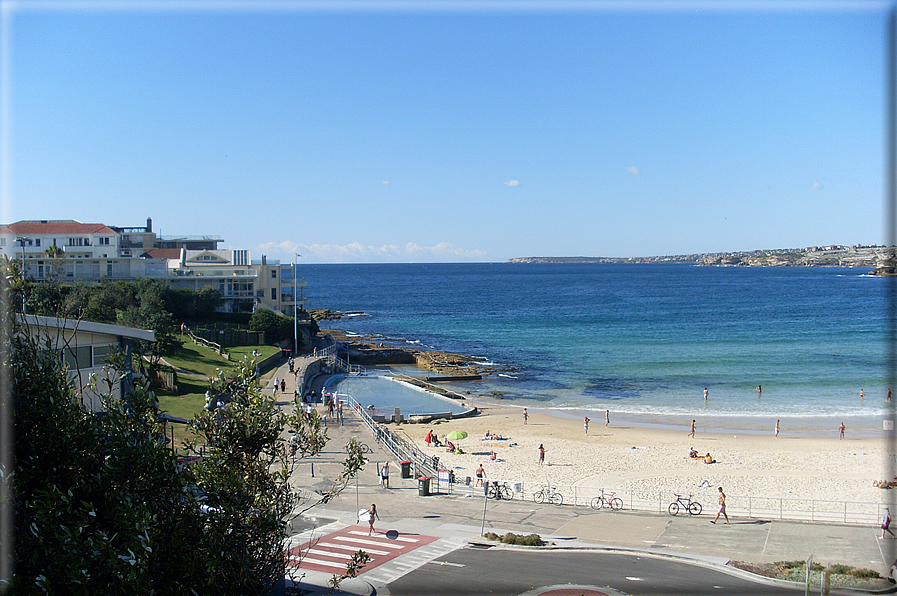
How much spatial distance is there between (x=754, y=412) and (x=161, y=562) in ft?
143

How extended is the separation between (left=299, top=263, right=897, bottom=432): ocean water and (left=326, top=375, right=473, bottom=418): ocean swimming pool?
4997 millimetres

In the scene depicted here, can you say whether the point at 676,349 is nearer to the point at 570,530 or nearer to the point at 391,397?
the point at 391,397

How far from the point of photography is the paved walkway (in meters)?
16.7

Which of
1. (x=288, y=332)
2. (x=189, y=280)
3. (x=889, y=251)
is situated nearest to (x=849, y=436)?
(x=889, y=251)

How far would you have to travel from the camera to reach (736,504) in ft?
78.9

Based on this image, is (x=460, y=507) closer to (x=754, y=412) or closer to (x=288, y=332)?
(x=754, y=412)

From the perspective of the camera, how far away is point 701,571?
51.2ft

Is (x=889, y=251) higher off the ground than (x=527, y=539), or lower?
higher

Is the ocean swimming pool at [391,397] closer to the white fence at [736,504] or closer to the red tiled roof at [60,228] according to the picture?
the white fence at [736,504]

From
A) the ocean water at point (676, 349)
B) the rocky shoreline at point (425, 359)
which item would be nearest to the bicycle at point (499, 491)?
the ocean water at point (676, 349)

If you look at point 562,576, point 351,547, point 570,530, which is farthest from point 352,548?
point 570,530

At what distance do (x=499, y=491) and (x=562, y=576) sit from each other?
28.9 ft

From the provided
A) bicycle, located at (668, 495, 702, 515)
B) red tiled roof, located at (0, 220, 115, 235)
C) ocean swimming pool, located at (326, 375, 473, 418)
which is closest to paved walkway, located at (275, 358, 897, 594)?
bicycle, located at (668, 495, 702, 515)

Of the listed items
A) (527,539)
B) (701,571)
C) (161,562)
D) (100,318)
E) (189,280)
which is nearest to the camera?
(161,562)
